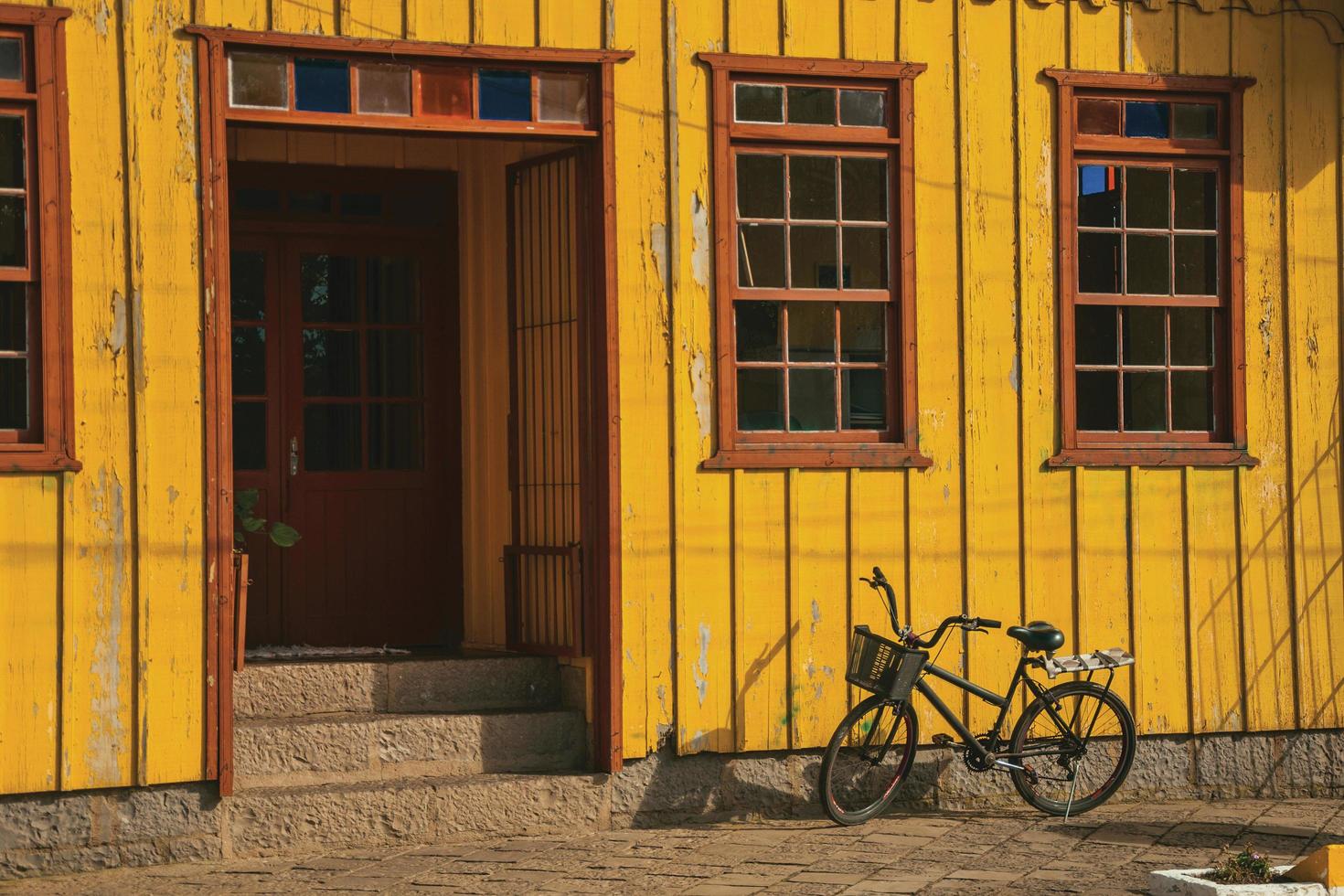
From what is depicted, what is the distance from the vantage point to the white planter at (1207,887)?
6566 mm

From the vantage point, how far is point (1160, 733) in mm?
9172

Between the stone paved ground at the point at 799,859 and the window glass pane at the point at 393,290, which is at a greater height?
the window glass pane at the point at 393,290

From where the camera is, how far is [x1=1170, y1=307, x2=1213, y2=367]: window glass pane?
9.40m

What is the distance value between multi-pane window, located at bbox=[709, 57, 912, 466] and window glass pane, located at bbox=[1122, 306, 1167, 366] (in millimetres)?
1294

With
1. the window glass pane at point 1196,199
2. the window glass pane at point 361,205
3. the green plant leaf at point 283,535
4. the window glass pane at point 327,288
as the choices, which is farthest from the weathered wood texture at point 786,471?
the green plant leaf at point 283,535

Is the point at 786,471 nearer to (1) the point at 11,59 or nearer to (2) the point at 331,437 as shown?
(2) the point at 331,437

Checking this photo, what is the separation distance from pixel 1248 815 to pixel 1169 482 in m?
1.70

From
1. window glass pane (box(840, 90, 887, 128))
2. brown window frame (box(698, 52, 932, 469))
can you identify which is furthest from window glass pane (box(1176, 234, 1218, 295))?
window glass pane (box(840, 90, 887, 128))

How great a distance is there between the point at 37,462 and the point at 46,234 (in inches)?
37.4

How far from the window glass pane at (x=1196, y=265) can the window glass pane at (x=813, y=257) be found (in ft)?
6.26

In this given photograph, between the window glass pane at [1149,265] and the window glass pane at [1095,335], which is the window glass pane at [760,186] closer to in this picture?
the window glass pane at [1095,335]

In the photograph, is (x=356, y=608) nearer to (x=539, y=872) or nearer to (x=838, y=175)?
(x=539, y=872)

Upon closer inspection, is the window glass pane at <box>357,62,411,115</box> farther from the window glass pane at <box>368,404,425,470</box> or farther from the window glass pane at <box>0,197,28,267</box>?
the window glass pane at <box>368,404,425,470</box>

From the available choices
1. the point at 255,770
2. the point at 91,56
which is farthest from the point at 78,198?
the point at 255,770
